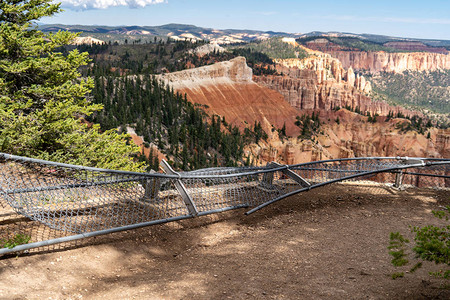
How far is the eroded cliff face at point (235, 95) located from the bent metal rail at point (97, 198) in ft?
259

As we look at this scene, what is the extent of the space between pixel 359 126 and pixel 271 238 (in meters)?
87.1

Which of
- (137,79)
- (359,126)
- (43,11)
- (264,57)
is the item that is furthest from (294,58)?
(43,11)

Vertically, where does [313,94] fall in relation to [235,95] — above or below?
above

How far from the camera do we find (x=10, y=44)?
41.9 feet

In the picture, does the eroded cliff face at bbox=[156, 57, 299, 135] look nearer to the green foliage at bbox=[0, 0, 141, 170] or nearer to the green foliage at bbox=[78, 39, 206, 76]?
the green foliage at bbox=[78, 39, 206, 76]

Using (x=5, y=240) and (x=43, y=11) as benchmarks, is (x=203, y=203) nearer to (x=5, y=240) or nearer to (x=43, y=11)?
(x=5, y=240)

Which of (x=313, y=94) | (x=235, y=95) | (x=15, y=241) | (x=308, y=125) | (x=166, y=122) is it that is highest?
(x=15, y=241)

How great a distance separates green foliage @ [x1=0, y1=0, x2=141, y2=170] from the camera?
1230 cm

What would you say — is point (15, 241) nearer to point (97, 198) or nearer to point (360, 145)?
point (97, 198)

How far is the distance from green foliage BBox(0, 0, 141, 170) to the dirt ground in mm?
7130

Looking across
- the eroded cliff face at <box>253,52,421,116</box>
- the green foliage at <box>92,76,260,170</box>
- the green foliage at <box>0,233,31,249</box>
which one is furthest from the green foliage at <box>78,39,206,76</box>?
the green foliage at <box>0,233,31,249</box>

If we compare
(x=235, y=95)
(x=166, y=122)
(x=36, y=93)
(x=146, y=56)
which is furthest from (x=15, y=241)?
(x=146, y=56)

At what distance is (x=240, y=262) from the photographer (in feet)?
22.1

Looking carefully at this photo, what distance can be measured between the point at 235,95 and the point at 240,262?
3654 inches
